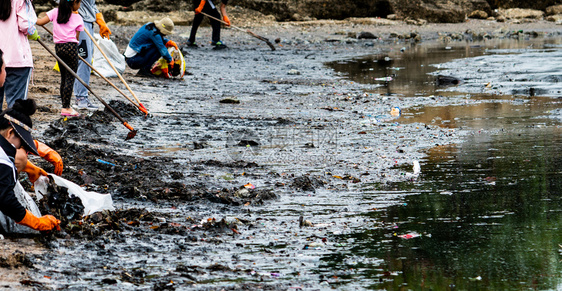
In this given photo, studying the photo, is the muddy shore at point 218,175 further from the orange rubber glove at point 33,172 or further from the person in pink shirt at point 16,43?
the person in pink shirt at point 16,43

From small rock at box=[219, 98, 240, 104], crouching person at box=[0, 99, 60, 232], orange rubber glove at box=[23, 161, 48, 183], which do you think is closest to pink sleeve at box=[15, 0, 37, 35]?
crouching person at box=[0, 99, 60, 232]

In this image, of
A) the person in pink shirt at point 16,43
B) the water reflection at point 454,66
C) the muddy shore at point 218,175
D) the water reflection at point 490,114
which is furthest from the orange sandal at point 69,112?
the water reflection at point 454,66

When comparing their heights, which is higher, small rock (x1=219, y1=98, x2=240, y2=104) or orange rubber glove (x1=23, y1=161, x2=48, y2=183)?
orange rubber glove (x1=23, y1=161, x2=48, y2=183)

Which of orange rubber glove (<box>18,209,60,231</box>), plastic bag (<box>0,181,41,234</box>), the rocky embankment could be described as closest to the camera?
orange rubber glove (<box>18,209,60,231</box>)

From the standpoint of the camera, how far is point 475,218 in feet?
12.8

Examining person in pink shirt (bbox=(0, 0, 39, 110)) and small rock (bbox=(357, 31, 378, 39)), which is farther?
small rock (bbox=(357, 31, 378, 39))

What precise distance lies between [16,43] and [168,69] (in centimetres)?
526

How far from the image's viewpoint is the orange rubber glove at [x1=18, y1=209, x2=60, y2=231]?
131 inches

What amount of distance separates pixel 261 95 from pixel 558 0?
820 inches

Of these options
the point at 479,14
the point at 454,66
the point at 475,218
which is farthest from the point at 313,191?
the point at 479,14

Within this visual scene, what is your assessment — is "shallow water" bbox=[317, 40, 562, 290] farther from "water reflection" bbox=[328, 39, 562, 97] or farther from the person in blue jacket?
the person in blue jacket

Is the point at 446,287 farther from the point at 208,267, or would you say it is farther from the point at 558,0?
the point at 558,0

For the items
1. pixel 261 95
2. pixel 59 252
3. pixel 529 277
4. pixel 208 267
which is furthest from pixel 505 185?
pixel 261 95

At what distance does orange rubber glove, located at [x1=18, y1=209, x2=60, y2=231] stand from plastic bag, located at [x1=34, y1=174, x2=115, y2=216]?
359 millimetres
